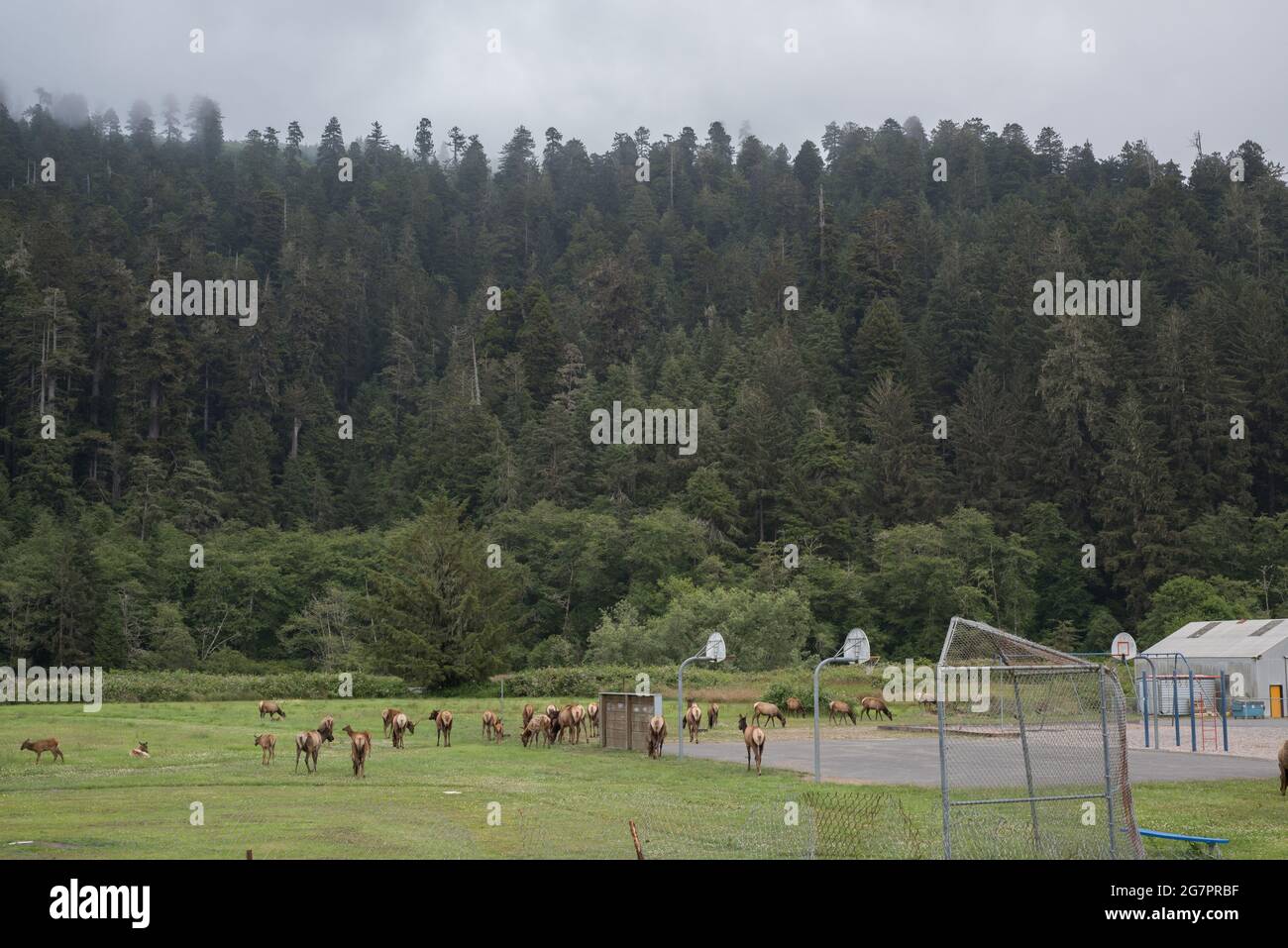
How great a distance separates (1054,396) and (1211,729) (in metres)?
69.5

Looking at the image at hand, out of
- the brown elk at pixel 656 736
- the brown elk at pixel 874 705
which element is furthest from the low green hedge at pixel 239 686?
the brown elk at pixel 656 736

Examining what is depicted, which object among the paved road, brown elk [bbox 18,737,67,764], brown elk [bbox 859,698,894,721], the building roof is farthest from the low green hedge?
the building roof

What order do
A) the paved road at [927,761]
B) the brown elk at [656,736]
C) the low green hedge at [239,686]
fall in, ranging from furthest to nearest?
the low green hedge at [239,686], the brown elk at [656,736], the paved road at [927,761]

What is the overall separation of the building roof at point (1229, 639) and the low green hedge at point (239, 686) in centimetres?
3250

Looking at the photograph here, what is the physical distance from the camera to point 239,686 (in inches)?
2089

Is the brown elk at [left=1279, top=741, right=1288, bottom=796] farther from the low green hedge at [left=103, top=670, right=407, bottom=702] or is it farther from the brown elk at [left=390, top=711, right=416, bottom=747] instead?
the low green hedge at [left=103, top=670, right=407, bottom=702]

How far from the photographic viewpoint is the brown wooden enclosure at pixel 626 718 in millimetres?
→ 31578

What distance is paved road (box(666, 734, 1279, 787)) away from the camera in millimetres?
25062

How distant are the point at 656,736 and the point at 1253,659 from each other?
92.8 ft

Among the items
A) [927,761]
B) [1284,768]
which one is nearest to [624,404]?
[927,761]

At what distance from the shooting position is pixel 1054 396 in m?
105

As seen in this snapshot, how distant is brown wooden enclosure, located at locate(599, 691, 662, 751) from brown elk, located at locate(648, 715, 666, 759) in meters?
1.51

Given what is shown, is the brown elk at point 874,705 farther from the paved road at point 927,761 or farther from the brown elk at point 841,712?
the paved road at point 927,761
